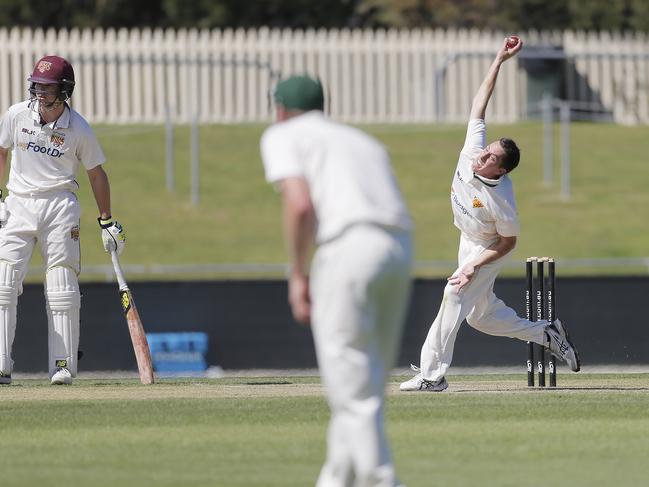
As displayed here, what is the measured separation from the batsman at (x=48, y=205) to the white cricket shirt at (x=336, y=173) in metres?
4.32

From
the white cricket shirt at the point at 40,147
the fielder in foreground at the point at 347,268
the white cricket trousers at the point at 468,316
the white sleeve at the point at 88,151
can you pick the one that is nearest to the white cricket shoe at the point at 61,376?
the white cricket shirt at the point at 40,147

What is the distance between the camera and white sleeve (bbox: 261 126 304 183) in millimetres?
5406

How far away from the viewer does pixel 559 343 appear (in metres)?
9.52

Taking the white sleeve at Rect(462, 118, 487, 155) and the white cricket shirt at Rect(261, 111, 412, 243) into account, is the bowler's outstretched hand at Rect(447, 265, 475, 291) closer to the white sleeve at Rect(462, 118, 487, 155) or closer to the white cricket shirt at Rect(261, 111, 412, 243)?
the white sleeve at Rect(462, 118, 487, 155)

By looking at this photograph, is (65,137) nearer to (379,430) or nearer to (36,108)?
(36,108)

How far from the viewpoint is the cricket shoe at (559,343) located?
952cm

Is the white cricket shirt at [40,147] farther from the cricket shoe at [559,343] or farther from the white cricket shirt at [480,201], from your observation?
the cricket shoe at [559,343]

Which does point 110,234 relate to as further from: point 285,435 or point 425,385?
point 285,435

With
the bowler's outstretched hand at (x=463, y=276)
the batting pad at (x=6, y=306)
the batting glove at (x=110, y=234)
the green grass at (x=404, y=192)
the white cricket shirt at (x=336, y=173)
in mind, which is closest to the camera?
the white cricket shirt at (x=336, y=173)

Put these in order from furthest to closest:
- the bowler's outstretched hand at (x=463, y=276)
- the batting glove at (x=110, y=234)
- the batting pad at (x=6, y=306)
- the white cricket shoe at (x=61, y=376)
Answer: the batting glove at (x=110, y=234) → the white cricket shoe at (x=61, y=376) → the batting pad at (x=6, y=306) → the bowler's outstretched hand at (x=463, y=276)

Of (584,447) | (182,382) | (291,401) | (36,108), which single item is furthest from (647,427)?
(36,108)

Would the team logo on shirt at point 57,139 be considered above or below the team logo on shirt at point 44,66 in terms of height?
below

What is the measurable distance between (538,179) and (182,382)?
1557 centimetres

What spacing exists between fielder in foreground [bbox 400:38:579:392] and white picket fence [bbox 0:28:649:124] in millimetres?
18603
